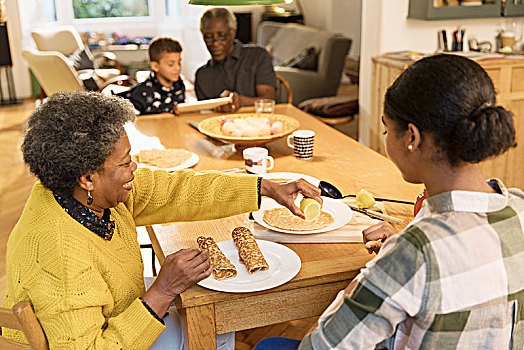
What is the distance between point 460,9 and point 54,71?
Answer: 11.7 feet

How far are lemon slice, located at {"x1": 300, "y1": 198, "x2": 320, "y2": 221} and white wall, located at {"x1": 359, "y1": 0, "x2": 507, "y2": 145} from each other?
2680mm

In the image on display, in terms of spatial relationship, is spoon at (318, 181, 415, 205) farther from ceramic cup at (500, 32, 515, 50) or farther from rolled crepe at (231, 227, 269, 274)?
ceramic cup at (500, 32, 515, 50)

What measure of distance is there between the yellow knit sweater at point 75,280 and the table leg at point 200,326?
0.07 meters

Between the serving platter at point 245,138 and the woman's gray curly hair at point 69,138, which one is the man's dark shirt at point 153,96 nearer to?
the serving platter at point 245,138

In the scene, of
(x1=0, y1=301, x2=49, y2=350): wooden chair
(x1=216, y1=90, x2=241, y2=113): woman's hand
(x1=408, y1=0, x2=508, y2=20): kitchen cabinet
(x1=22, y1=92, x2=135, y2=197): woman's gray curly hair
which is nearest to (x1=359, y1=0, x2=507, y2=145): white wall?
(x1=408, y1=0, x2=508, y2=20): kitchen cabinet

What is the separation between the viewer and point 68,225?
127 cm

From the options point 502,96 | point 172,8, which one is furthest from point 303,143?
point 172,8

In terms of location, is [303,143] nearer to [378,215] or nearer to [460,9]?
[378,215]

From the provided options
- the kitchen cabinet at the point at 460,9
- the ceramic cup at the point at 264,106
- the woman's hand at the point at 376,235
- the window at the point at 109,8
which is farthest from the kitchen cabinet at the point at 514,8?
the window at the point at 109,8

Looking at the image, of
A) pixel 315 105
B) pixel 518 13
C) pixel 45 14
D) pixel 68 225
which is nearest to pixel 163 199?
pixel 68 225

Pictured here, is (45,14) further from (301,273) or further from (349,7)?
(301,273)

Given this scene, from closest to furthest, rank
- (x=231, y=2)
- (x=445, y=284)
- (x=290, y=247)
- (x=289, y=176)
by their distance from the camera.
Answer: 1. (x=445, y=284)
2. (x=290, y=247)
3. (x=231, y=2)
4. (x=289, y=176)

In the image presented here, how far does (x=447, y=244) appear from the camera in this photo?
3.20 feet

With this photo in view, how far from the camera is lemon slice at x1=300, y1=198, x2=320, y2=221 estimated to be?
5.26 ft
